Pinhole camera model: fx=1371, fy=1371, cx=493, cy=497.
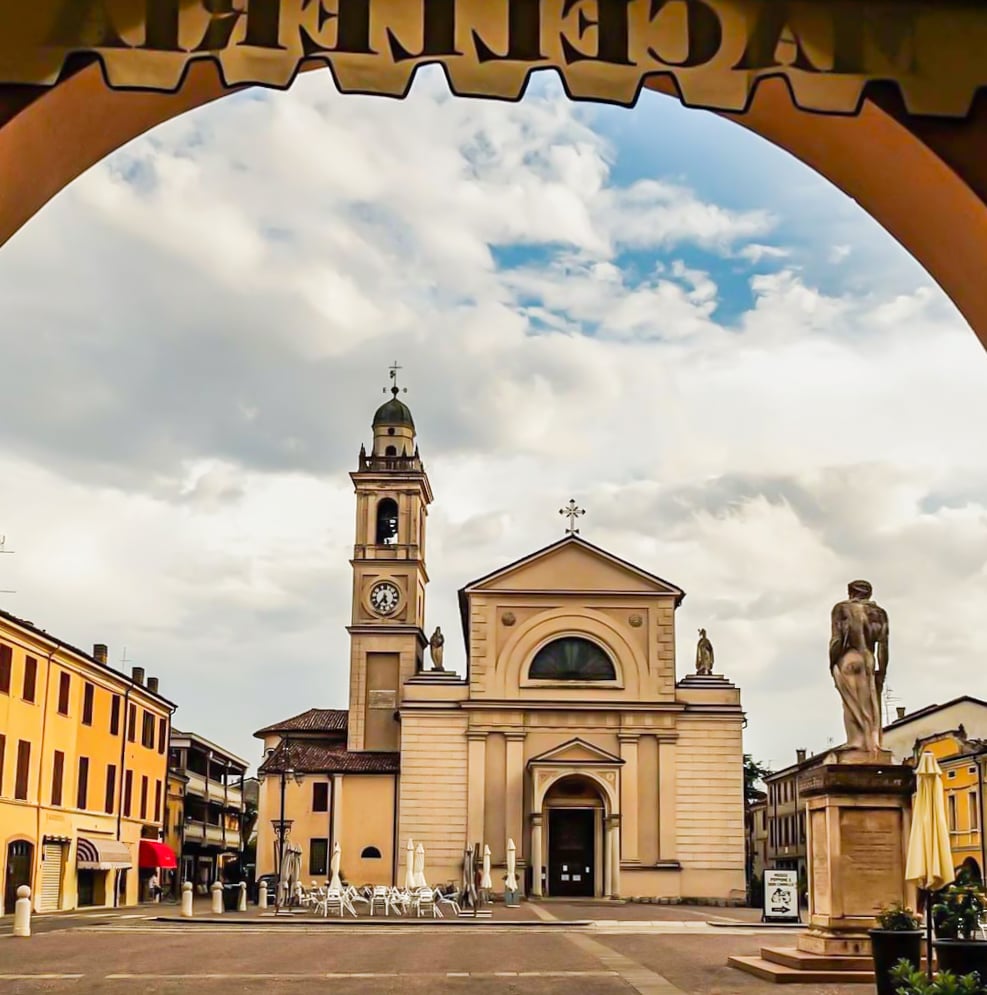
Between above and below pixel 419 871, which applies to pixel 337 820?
above

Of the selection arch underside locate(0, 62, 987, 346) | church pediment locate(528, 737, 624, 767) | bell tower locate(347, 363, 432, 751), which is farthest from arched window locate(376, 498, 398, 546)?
arch underside locate(0, 62, 987, 346)

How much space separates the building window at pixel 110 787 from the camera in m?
44.5

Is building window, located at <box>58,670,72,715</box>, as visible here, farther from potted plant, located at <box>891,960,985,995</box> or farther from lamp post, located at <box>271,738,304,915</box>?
potted plant, located at <box>891,960,985,995</box>

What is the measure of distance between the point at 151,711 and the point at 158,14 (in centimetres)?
4924

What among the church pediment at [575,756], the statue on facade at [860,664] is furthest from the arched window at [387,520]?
the statue on facade at [860,664]

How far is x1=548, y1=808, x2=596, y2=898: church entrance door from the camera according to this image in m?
48.0

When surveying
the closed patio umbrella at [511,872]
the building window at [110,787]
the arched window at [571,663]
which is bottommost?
the closed patio umbrella at [511,872]

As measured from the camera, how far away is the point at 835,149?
4781 mm

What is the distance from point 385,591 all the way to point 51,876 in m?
18.2

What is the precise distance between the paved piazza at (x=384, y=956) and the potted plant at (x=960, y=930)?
164 centimetres

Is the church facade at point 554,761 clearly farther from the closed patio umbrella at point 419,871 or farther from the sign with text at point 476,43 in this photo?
the sign with text at point 476,43

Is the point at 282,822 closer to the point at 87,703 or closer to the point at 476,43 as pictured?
the point at 87,703

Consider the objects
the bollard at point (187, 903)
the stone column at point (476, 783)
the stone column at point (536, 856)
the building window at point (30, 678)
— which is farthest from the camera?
the stone column at point (476, 783)

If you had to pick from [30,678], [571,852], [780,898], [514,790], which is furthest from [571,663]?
[30,678]
